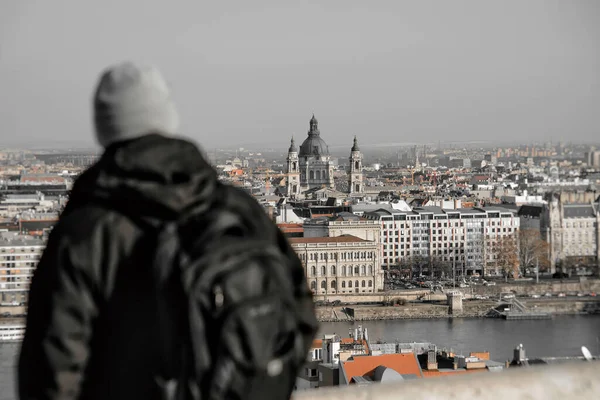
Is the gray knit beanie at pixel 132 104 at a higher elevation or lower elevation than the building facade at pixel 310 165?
higher

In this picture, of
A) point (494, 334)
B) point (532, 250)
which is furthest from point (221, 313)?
point (532, 250)

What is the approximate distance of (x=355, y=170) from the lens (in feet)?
86.9

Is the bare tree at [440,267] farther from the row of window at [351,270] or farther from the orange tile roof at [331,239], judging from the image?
the row of window at [351,270]

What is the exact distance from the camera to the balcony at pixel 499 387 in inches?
38.7

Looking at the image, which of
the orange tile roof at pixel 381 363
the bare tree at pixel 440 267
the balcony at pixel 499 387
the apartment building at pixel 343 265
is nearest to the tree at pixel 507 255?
the bare tree at pixel 440 267

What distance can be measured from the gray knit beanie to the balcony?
49 centimetres

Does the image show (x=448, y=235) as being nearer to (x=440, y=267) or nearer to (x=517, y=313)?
(x=440, y=267)

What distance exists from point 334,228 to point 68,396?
17674mm

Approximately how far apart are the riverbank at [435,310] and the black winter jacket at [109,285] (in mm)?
13501

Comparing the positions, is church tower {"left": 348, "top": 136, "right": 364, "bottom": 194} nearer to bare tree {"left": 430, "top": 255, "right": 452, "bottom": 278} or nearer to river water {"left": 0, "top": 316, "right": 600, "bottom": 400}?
bare tree {"left": 430, "top": 255, "right": 452, "bottom": 278}

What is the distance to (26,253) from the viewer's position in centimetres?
1494

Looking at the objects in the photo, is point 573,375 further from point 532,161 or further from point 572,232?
point 532,161

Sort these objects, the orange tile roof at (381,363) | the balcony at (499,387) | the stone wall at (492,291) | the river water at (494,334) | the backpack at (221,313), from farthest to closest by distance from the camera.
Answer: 1. the stone wall at (492,291)
2. the river water at (494,334)
3. the orange tile roof at (381,363)
4. the balcony at (499,387)
5. the backpack at (221,313)

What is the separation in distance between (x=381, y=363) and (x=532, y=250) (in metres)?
11.0
